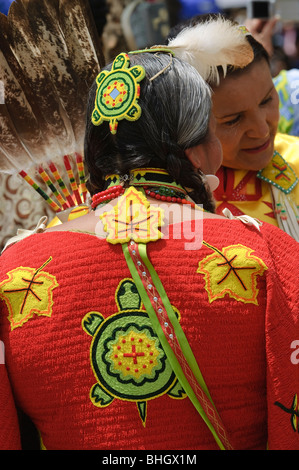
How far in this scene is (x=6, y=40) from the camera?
2.01 meters

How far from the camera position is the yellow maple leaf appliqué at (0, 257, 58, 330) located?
55.4 inches

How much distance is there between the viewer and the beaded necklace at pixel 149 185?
1.50 m

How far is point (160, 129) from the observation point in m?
1.49

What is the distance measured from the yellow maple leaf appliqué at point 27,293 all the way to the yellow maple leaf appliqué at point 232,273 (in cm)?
36

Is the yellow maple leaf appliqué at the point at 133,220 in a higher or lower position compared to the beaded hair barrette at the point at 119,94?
lower

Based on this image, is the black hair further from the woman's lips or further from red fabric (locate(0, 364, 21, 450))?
the woman's lips

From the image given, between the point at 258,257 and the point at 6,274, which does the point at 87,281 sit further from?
the point at 258,257

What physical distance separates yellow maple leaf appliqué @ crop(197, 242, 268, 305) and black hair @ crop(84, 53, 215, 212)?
0.87 ft

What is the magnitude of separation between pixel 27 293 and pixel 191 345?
0.40 metres

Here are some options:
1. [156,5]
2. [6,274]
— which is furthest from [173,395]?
[156,5]

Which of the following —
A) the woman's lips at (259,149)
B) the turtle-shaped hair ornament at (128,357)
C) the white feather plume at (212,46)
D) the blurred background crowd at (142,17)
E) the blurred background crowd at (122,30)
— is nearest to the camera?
the turtle-shaped hair ornament at (128,357)

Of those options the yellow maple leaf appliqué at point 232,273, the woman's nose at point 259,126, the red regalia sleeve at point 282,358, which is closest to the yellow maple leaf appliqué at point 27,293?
the yellow maple leaf appliqué at point 232,273

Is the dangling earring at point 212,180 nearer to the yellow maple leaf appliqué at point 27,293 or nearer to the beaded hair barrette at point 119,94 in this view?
the beaded hair barrette at point 119,94

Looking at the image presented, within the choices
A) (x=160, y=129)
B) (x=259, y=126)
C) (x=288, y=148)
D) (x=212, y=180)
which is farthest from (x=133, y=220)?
(x=288, y=148)
